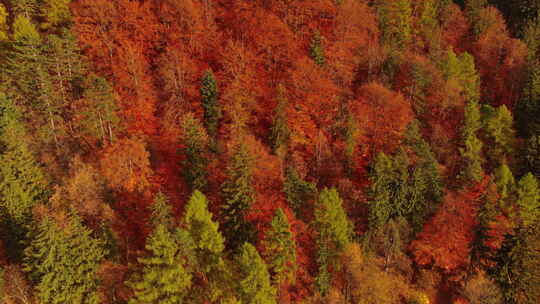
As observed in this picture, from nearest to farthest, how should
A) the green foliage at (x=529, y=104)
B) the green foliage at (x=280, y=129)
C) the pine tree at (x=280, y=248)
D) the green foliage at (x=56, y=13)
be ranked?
the pine tree at (x=280, y=248) → the green foliage at (x=280, y=129) → the green foliage at (x=56, y=13) → the green foliage at (x=529, y=104)

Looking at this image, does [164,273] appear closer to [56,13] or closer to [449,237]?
[449,237]

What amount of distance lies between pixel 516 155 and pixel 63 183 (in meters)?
65.1

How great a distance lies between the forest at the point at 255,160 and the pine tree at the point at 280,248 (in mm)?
197

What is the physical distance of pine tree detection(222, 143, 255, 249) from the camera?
141ft

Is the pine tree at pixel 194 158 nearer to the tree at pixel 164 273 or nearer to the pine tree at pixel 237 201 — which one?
the pine tree at pixel 237 201

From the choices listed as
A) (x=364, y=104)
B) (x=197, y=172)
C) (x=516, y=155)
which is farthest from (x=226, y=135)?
(x=516, y=155)

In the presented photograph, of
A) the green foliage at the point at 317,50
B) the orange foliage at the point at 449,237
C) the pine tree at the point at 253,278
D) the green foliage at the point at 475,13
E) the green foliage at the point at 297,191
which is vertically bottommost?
the orange foliage at the point at 449,237

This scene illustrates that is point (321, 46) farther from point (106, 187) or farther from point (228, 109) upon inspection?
point (106, 187)

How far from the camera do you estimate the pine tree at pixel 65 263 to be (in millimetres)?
33312

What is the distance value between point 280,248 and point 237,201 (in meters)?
7.09

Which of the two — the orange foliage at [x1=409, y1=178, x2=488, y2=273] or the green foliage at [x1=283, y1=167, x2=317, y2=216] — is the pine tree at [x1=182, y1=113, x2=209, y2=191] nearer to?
the green foliage at [x1=283, y1=167, x2=317, y2=216]

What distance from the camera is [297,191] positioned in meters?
51.0

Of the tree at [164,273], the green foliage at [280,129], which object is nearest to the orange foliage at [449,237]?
the green foliage at [280,129]

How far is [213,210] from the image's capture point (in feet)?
154
